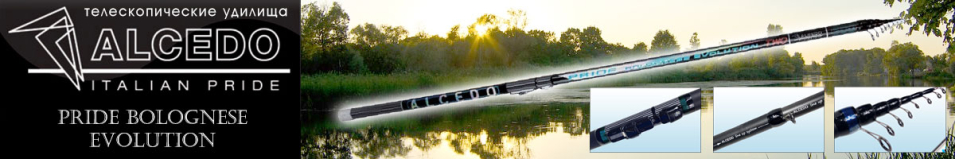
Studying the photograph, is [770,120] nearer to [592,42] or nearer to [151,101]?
[592,42]

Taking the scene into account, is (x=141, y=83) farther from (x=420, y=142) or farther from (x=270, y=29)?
(x=420, y=142)

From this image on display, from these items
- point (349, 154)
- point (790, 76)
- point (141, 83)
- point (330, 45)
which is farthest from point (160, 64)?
point (790, 76)

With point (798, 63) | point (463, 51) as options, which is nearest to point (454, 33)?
point (463, 51)

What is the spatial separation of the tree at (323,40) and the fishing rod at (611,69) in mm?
4653

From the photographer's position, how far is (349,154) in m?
9.04

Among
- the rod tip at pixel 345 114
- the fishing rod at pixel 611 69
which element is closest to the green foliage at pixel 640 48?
the fishing rod at pixel 611 69

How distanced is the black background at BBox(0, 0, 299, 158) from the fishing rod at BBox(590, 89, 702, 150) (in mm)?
2900

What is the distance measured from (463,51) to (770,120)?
4.79m

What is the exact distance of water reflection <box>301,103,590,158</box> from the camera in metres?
8.89

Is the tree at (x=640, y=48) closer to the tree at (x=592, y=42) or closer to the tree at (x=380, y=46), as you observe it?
the tree at (x=592, y=42)

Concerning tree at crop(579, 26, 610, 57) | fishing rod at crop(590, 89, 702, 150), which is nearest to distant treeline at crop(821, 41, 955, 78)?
tree at crop(579, 26, 610, 57)

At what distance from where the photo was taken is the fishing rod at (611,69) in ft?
18.8

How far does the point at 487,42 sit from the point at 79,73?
550 cm

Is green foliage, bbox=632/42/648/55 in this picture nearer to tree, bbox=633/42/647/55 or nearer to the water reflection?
tree, bbox=633/42/647/55
